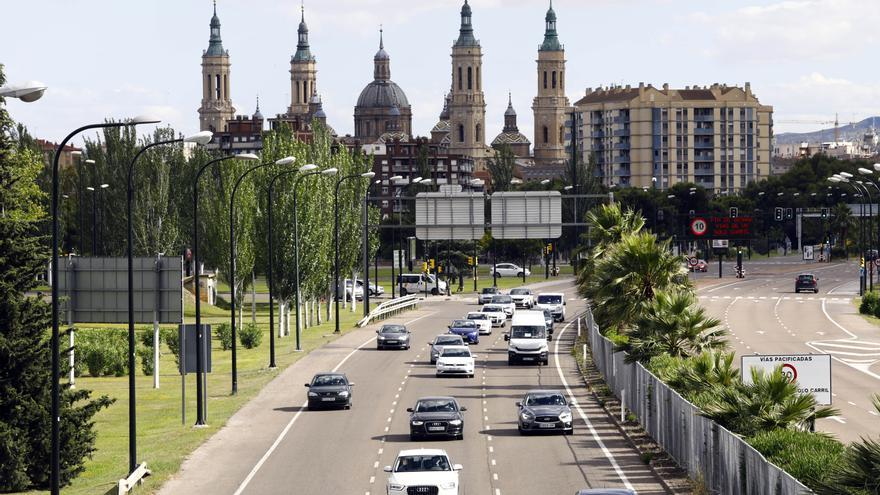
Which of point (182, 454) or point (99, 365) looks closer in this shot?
point (182, 454)

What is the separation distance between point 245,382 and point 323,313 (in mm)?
50820

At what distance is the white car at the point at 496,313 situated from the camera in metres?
92.1

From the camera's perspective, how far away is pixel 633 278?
56.2 m

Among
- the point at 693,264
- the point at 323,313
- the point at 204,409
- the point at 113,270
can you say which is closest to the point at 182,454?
the point at 204,409

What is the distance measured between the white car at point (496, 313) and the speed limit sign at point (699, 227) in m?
45.6

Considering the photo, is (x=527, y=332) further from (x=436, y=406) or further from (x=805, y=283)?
(x=805, y=283)

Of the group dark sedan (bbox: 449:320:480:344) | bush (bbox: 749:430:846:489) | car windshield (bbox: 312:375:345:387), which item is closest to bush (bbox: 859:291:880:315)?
dark sedan (bbox: 449:320:480:344)

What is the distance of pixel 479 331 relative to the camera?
282ft

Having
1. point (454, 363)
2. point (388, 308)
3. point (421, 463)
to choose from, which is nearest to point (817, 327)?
point (388, 308)

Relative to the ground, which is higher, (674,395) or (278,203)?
(278,203)

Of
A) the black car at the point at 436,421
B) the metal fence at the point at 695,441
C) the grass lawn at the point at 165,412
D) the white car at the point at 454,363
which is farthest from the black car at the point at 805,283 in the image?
the black car at the point at 436,421

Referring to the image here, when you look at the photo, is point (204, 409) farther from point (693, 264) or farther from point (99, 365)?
point (693, 264)

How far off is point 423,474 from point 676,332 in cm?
1605

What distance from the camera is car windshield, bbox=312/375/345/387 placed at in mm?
52031
